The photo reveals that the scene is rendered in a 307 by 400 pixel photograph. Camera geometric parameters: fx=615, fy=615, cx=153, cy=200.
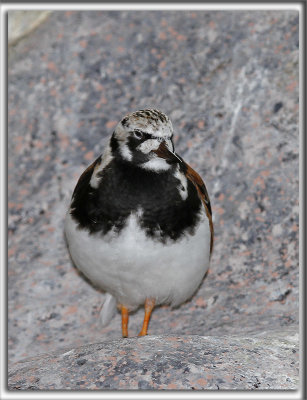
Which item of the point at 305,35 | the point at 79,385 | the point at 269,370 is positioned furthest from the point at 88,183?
the point at 305,35

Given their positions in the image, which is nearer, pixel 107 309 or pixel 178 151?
pixel 107 309

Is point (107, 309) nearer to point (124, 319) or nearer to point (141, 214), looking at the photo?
point (124, 319)

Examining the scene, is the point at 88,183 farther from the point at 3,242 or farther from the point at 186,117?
the point at 186,117

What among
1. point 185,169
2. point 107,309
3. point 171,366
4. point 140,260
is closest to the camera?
point 171,366

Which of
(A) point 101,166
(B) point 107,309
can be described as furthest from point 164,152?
(B) point 107,309

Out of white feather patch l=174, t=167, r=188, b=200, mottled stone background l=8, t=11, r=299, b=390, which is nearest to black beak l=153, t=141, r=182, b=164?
white feather patch l=174, t=167, r=188, b=200

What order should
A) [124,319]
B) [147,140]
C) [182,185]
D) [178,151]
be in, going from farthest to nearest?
[178,151], [124,319], [182,185], [147,140]
